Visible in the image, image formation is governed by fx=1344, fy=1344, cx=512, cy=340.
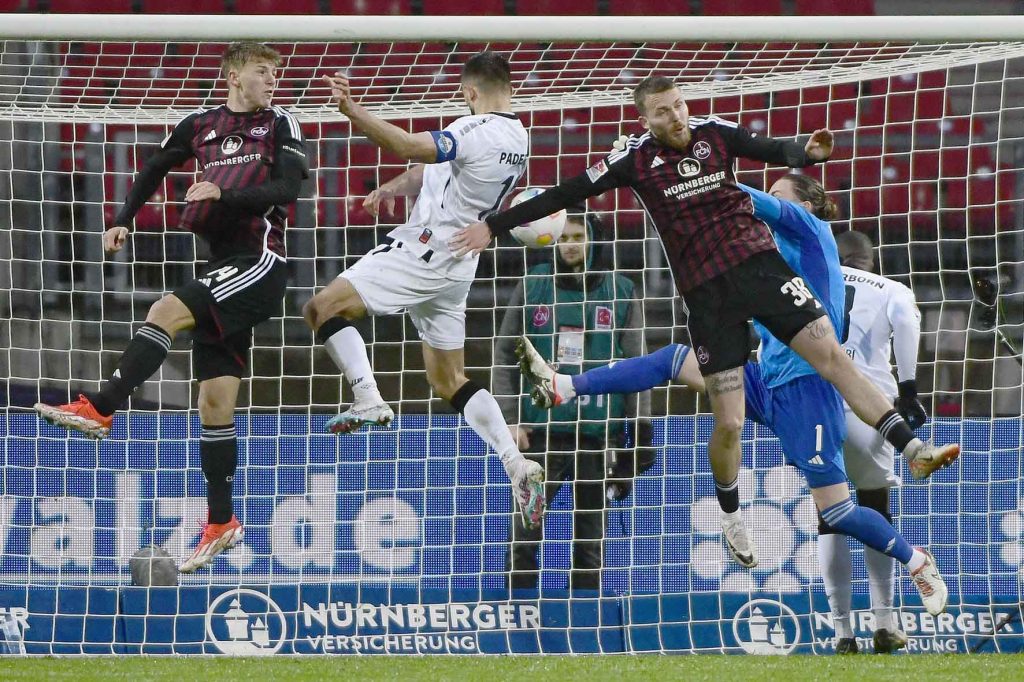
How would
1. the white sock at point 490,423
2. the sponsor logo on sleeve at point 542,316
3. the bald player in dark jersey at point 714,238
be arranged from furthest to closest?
1. the sponsor logo on sleeve at point 542,316
2. the white sock at point 490,423
3. the bald player in dark jersey at point 714,238

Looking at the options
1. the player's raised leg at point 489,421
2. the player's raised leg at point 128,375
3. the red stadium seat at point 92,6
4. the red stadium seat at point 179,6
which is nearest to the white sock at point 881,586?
the player's raised leg at point 489,421

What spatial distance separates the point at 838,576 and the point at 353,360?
2.34m

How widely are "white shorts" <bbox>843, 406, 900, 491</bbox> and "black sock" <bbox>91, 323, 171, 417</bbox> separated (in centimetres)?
295

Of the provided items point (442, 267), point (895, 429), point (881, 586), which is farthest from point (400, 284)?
point (881, 586)

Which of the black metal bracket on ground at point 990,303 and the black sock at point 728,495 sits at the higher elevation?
the black metal bracket on ground at point 990,303

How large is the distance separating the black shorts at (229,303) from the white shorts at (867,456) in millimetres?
2557

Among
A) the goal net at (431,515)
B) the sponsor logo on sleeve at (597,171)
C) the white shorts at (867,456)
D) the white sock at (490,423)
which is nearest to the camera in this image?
the sponsor logo on sleeve at (597,171)

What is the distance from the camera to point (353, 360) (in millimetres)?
5520

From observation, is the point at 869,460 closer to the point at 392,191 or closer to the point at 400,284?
the point at 400,284

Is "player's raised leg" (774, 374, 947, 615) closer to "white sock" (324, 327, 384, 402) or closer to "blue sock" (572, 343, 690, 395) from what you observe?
"blue sock" (572, 343, 690, 395)

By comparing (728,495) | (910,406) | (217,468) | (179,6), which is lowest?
(728,495)

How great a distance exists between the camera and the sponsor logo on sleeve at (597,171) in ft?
17.1

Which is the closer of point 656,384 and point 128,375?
point 128,375

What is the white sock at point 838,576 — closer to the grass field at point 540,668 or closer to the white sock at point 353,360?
the grass field at point 540,668
